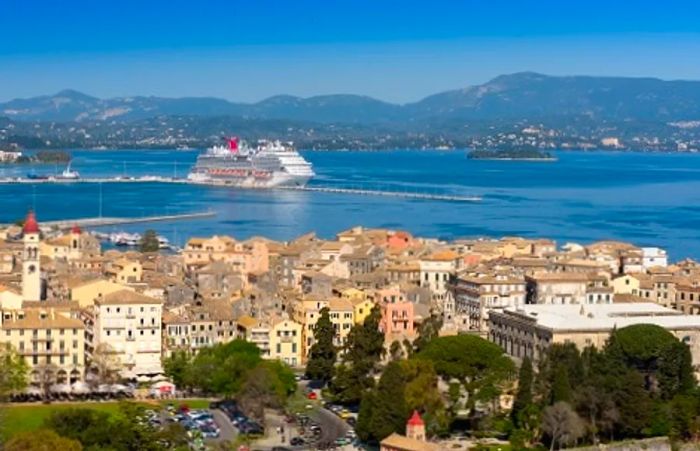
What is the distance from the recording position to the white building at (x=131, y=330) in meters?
25.5

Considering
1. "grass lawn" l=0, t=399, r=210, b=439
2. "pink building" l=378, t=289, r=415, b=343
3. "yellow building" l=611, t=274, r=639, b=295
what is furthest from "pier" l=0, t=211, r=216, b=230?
"grass lawn" l=0, t=399, r=210, b=439

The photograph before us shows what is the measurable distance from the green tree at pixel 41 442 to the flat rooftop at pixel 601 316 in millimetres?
11775

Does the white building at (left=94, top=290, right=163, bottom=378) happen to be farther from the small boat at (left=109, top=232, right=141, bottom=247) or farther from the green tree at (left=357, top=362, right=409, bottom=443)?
the small boat at (left=109, top=232, right=141, bottom=247)

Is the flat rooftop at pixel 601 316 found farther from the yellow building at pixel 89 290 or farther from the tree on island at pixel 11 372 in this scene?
the tree on island at pixel 11 372

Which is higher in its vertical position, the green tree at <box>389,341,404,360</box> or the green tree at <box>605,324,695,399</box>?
the green tree at <box>605,324,695,399</box>

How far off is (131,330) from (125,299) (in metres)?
0.62

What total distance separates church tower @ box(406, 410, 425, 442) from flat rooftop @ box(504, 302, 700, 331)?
699 centimetres

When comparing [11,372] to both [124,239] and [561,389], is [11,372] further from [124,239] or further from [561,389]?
[124,239]

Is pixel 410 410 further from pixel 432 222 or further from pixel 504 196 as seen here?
pixel 504 196

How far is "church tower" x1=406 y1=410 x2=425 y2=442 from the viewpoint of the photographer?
19438 millimetres

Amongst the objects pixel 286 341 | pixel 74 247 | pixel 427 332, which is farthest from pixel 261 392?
pixel 74 247

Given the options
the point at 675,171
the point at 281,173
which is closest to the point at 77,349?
the point at 281,173

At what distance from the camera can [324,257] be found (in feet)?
123

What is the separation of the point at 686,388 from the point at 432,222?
123ft
